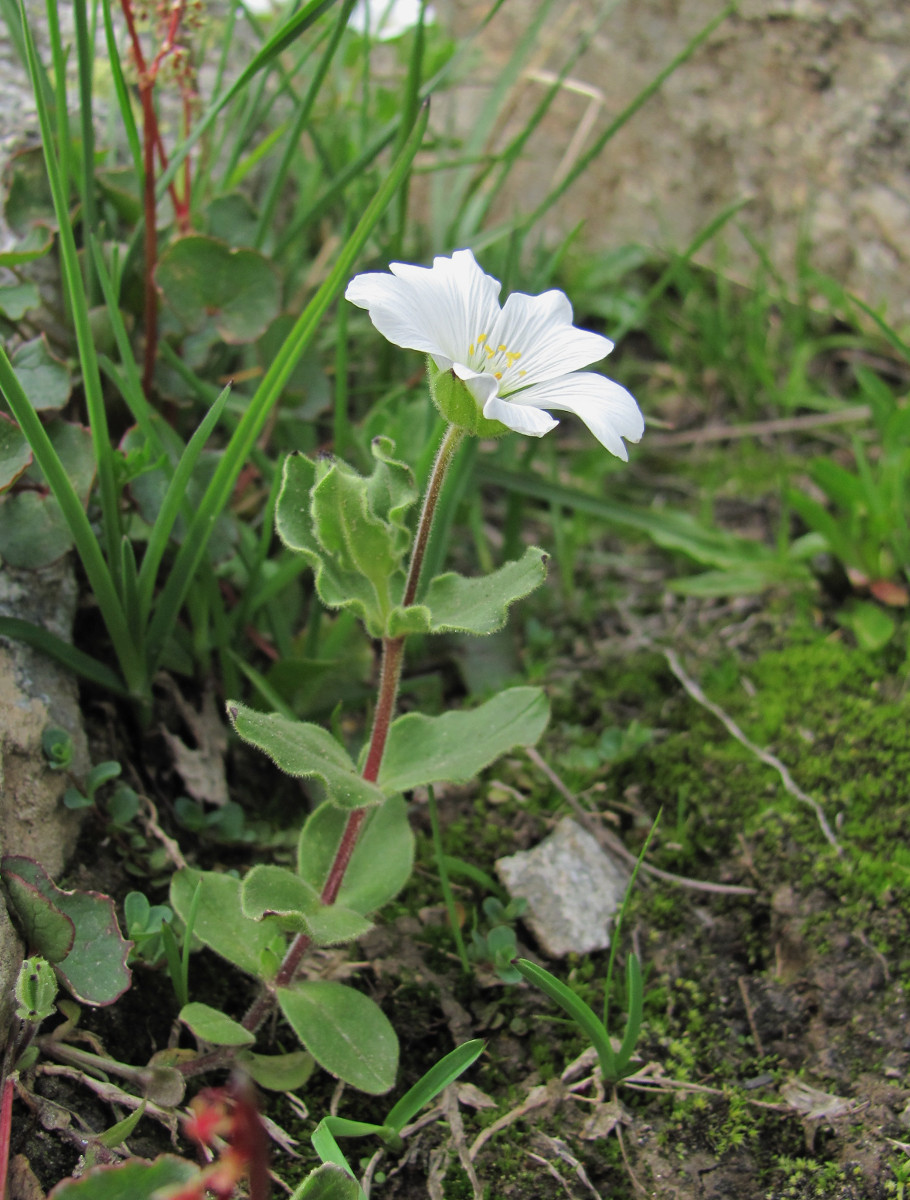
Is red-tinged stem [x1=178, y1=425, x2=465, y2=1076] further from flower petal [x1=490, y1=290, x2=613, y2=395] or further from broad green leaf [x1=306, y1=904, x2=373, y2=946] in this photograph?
flower petal [x1=490, y1=290, x2=613, y2=395]

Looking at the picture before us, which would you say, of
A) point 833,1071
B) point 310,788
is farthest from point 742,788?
point 310,788

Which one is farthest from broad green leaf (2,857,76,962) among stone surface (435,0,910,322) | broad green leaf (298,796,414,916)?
stone surface (435,0,910,322)

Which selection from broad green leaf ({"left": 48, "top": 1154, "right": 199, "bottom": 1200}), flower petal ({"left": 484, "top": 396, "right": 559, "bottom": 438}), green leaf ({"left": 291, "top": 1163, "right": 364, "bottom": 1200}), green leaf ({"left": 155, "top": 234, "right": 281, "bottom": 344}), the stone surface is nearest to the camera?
broad green leaf ({"left": 48, "top": 1154, "right": 199, "bottom": 1200})

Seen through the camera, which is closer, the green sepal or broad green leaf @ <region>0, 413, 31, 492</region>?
the green sepal

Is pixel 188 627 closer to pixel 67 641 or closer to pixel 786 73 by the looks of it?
pixel 67 641

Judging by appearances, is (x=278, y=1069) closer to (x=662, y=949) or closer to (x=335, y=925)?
(x=335, y=925)
